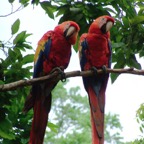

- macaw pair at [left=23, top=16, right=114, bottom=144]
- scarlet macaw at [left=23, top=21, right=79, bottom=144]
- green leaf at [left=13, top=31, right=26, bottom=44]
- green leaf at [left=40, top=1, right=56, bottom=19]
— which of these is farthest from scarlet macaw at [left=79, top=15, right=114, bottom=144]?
green leaf at [left=13, top=31, right=26, bottom=44]

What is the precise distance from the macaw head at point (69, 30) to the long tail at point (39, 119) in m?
0.39

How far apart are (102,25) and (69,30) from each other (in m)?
0.21

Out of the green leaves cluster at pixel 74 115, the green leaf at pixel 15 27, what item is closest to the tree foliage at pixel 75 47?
the green leaf at pixel 15 27

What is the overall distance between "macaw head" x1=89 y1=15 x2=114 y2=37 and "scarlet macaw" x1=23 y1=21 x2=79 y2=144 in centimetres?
13

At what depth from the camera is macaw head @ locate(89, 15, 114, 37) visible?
2496mm

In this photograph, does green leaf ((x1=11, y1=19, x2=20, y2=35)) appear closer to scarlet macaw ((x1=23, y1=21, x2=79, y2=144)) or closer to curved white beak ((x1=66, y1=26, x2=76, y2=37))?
scarlet macaw ((x1=23, y1=21, x2=79, y2=144))

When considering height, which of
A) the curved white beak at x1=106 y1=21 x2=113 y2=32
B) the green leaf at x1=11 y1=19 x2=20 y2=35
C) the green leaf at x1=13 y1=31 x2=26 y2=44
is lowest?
the curved white beak at x1=106 y1=21 x2=113 y2=32

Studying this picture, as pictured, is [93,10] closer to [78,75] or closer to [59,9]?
[59,9]

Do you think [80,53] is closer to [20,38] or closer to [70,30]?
[70,30]

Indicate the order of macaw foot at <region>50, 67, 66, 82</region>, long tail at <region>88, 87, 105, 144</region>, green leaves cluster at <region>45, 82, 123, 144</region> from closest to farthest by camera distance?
long tail at <region>88, 87, 105, 144</region> < macaw foot at <region>50, 67, 66, 82</region> < green leaves cluster at <region>45, 82, 123, 144</region>

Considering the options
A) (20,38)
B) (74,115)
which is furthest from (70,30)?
(74,115)

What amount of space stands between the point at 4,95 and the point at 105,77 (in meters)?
0.68

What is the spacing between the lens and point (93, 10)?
8.64ft

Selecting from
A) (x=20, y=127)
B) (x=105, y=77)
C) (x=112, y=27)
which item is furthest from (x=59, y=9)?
(x=20, y=127)
